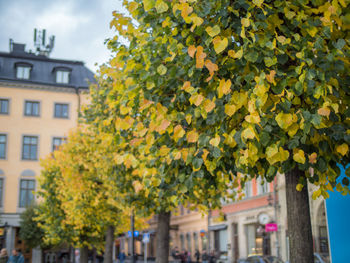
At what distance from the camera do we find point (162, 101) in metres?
8.00

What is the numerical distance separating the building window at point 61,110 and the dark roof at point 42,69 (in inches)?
74.8

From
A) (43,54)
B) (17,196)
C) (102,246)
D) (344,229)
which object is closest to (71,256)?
(17,196)

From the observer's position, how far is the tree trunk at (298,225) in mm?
7273

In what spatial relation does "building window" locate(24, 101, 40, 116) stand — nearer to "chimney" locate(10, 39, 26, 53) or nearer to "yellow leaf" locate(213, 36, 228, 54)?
"chimney" locate(10, 39, 26, 53)

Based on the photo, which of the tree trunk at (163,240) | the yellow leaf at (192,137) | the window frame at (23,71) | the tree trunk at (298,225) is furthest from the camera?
the window frame at (23,71)

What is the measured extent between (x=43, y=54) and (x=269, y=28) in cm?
4961

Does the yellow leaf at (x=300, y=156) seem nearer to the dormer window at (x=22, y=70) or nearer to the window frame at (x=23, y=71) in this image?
the window frame at (x=23, y=71)

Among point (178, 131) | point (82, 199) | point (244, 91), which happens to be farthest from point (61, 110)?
point (244, 91)

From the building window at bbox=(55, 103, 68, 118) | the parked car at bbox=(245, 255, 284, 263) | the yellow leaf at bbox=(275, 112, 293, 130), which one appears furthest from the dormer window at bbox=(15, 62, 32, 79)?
the yellow leaf at bbox=(275, 112, 293, 130)

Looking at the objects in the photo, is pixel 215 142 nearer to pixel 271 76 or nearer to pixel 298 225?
pixel 271 76

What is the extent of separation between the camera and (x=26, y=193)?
44.0 meters

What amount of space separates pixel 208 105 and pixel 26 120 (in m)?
41.4

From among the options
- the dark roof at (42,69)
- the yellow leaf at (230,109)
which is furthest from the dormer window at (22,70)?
the yellow leaf at (230,109)

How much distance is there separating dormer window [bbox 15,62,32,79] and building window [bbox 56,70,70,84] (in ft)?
8.82
